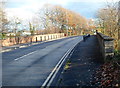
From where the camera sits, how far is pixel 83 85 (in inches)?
257

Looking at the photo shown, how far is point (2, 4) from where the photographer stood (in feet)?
119

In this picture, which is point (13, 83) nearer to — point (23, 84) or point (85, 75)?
point (23, 84)

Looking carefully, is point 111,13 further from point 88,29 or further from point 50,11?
point 88,29

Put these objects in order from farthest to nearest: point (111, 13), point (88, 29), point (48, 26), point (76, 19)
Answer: point (88, 29) → point (76, 19) → point (48, 26) → point (111, 13)

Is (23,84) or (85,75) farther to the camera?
(85,75)

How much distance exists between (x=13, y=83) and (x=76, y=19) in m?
87.1

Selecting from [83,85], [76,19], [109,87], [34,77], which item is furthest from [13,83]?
[76,19]

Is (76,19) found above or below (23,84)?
above

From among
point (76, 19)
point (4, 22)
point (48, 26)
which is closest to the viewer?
point (4, 22)

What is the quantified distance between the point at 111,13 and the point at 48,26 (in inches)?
1867

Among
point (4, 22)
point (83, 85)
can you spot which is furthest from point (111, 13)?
point (4, 22)

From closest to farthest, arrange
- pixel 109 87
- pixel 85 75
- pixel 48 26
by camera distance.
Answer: pixel 109 87 < pixel 85 75 < pixel 48 26

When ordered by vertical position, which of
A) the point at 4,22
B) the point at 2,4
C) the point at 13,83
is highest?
the point at 2,4

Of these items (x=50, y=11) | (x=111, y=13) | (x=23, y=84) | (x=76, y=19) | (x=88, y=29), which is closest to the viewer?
(x=23, y=84)
